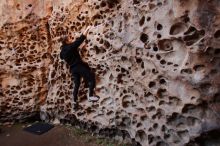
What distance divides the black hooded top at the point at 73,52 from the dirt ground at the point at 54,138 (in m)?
1.58

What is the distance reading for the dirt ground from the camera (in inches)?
249

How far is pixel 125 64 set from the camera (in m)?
5.73

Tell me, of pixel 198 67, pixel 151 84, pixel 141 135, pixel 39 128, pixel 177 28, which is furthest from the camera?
pixel 39 128

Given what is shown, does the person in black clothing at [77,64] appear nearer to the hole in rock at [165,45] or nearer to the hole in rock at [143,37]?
the hole in rock at [143,37]

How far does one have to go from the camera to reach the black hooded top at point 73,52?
6.13 m

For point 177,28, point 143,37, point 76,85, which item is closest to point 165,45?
point 177,28

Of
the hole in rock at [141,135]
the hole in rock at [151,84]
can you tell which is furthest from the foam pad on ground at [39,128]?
the hole in rock at [151,84]

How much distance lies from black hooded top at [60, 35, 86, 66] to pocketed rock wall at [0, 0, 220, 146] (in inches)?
14.4

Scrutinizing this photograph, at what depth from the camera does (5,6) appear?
8.23m

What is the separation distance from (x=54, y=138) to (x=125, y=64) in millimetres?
2371

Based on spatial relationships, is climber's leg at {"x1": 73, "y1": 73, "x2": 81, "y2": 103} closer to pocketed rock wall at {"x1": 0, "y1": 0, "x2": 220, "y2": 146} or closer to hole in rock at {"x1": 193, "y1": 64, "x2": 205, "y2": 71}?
pocketed rock wall at {"x1": 0, "y1": 0, "x2": 220, "y2": 146}

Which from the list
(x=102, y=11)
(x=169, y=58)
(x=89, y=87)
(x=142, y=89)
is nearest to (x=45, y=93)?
(x=89, y=87)

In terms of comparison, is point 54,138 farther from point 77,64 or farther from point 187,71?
point 187,71

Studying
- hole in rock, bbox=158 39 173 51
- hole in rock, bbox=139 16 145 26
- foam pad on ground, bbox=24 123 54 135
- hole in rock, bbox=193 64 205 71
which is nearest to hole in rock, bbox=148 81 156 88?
hole in rock, bbox=158 39 173 51
